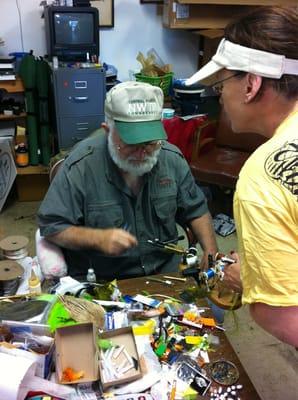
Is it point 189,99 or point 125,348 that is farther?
point 189,99

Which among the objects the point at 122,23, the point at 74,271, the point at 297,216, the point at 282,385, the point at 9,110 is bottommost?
the point at 282,385

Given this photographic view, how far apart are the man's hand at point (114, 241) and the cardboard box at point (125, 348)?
401 millimetres

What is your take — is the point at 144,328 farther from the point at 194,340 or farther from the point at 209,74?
the point at 209,74

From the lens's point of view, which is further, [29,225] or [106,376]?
[29,225]

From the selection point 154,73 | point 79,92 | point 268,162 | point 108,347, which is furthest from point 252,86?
point 154,73

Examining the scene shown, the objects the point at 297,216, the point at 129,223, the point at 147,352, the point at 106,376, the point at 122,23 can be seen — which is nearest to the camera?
the point at 297,216

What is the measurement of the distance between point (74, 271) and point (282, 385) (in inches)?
48.4

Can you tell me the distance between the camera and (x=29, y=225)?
336cm

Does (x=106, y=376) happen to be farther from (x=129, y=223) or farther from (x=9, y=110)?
(x=9, y=110)

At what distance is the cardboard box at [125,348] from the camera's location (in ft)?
3.41

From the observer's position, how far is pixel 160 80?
11.5 ft

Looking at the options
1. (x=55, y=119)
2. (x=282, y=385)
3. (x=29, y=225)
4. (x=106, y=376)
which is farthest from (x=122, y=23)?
(x=106, y=376)

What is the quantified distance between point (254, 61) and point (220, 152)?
2495mm

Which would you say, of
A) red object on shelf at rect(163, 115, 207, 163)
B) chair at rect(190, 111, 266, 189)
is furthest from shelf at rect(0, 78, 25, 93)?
chair at rect(190, 111, 266, 189)
